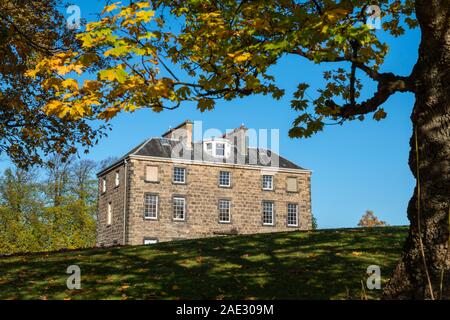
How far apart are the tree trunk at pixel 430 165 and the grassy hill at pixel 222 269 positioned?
Result: 231 centimetres

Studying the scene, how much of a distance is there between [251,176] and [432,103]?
132 feet

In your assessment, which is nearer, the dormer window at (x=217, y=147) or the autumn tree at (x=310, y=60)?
the autumn tree at (x=310, y=60)

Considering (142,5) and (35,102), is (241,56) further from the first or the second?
(35,102)

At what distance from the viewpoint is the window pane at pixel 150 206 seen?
43.9 metres

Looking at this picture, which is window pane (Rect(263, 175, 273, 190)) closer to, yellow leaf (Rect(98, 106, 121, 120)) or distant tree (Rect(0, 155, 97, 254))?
distant tree (Rect(0, 155, 97, 254))

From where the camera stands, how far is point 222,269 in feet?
42.1

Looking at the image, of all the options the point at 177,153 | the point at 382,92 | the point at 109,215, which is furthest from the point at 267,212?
the point at 382,92

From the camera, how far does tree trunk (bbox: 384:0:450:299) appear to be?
792 centimetres

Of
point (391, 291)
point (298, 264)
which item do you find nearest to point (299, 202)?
point (298, 264)

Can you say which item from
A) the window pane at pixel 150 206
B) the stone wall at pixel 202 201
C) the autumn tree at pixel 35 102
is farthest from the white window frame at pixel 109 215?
the autumn tree at pixel 35 102

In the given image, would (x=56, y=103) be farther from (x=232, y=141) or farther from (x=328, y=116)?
(x=232, y=141)

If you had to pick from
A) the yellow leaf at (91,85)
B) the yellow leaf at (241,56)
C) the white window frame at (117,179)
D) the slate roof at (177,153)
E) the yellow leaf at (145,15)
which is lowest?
the yellow leaf at (91,85)

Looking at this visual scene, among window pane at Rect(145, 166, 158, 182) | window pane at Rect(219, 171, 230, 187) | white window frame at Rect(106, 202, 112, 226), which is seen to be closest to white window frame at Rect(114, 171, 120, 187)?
white window frame at Rect(106, 202, 112, 226)

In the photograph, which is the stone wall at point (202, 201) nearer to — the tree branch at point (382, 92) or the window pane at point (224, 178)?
the window pane at point (224, 178)
